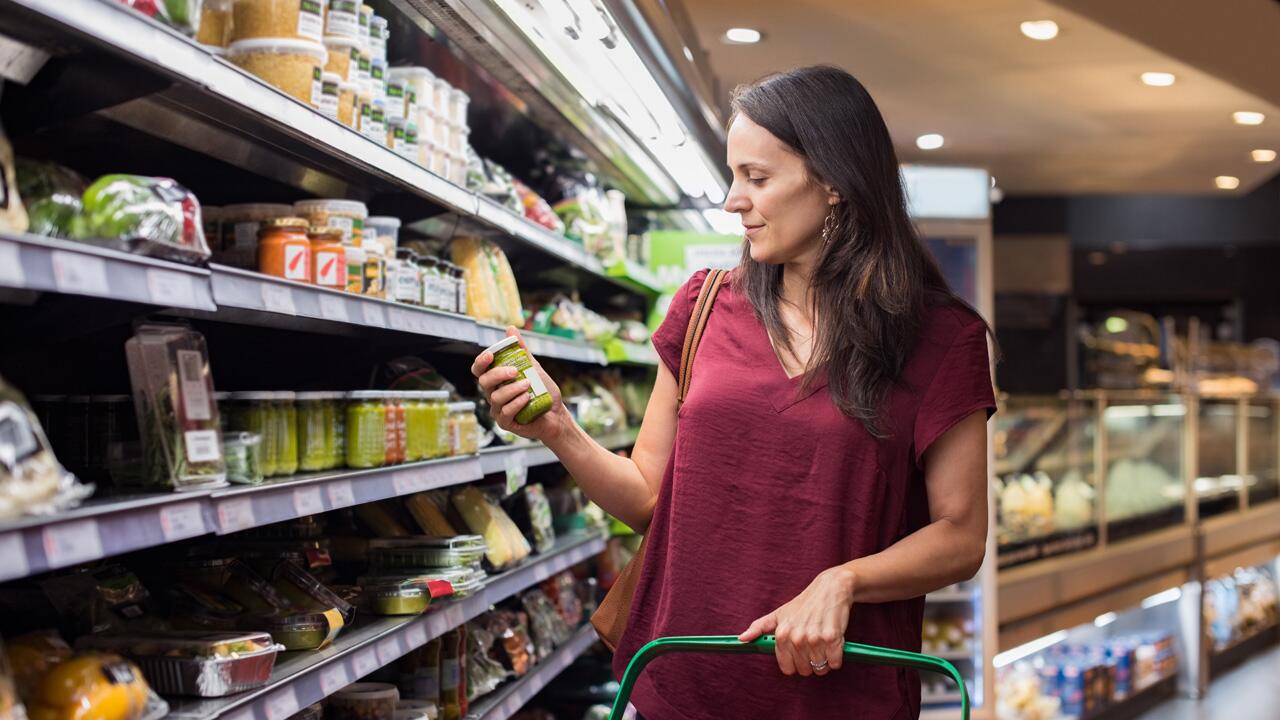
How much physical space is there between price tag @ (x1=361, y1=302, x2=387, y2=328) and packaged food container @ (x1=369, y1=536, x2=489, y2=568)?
2.21 ft

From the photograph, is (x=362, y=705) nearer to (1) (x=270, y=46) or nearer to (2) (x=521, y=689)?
(2) (x=521, y=689)

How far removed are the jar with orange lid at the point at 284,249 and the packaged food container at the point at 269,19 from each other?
0.30 meters

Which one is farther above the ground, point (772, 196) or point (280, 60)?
point (280, 60)

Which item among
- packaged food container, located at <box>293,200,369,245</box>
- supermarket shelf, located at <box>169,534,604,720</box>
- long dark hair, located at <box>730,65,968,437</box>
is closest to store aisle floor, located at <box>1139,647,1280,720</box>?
supermarket shelf, located at <box>169,534,604,720</box>

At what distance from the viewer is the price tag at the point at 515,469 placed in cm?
317

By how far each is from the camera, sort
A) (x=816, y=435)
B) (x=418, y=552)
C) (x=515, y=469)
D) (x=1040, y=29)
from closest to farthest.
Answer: (x=816, y=435), (x=418, y=552), (x=515, y=469), (x=1040, y=29)

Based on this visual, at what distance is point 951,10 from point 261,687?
427 cm

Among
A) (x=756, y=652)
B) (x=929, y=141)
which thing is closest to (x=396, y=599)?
(x=756, y=652)

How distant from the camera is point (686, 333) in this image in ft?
6.84

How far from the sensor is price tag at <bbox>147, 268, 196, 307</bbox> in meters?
1.56

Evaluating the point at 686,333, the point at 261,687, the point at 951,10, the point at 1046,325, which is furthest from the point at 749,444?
the point at 1046,325

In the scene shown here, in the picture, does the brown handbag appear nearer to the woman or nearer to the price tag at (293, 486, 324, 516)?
the woman

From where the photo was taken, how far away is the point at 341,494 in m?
2.16

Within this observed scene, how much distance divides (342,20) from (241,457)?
88 centimetres
